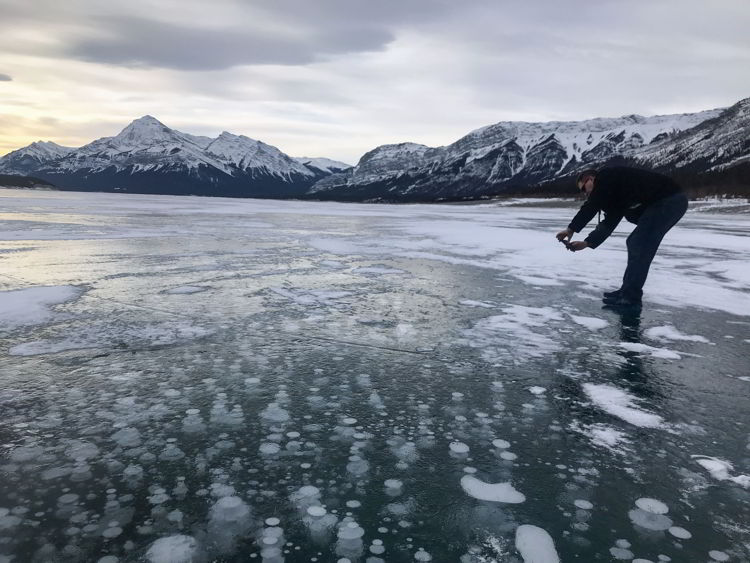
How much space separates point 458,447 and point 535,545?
0.78 m

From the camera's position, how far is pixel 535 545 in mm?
2055

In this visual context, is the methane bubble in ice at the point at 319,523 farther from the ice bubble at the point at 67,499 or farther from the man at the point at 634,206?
the man at the point at 634,206

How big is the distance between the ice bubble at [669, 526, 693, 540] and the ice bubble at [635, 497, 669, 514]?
0.37 feet

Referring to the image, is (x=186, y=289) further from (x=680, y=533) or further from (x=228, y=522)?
(x=680, y=533)

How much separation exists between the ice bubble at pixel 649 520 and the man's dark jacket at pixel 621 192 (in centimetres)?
475

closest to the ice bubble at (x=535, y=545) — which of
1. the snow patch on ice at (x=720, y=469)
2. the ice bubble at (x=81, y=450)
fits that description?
the snow patch on ice at (x=720, y=469)

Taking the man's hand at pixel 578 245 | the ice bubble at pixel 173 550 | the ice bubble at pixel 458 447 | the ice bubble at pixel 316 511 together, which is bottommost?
the ice bubble at pixel 173 550

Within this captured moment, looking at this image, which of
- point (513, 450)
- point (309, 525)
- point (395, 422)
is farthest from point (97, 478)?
point (513, 450)

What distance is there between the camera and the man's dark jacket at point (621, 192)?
6.52 metres

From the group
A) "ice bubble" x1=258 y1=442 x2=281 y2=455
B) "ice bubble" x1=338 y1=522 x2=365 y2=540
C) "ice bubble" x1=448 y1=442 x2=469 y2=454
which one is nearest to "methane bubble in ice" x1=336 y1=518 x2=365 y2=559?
"ice bubble" x1=338 y1=522 x2=365 y2=540

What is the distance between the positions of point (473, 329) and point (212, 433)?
2.98 m

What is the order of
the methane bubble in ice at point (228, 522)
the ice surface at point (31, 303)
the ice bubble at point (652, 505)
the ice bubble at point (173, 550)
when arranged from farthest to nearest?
the ice surface at point (31, 303), the ice bubble at point (652, 505), the methane bubble in ice at point (228, 522), the ice bubble at point (173, 550)

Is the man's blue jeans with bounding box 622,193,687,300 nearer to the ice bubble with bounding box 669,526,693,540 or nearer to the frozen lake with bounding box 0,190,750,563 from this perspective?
the frozen lake with bounding box 0,190,750,563

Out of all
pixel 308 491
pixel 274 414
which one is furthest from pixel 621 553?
pixel 274 414
